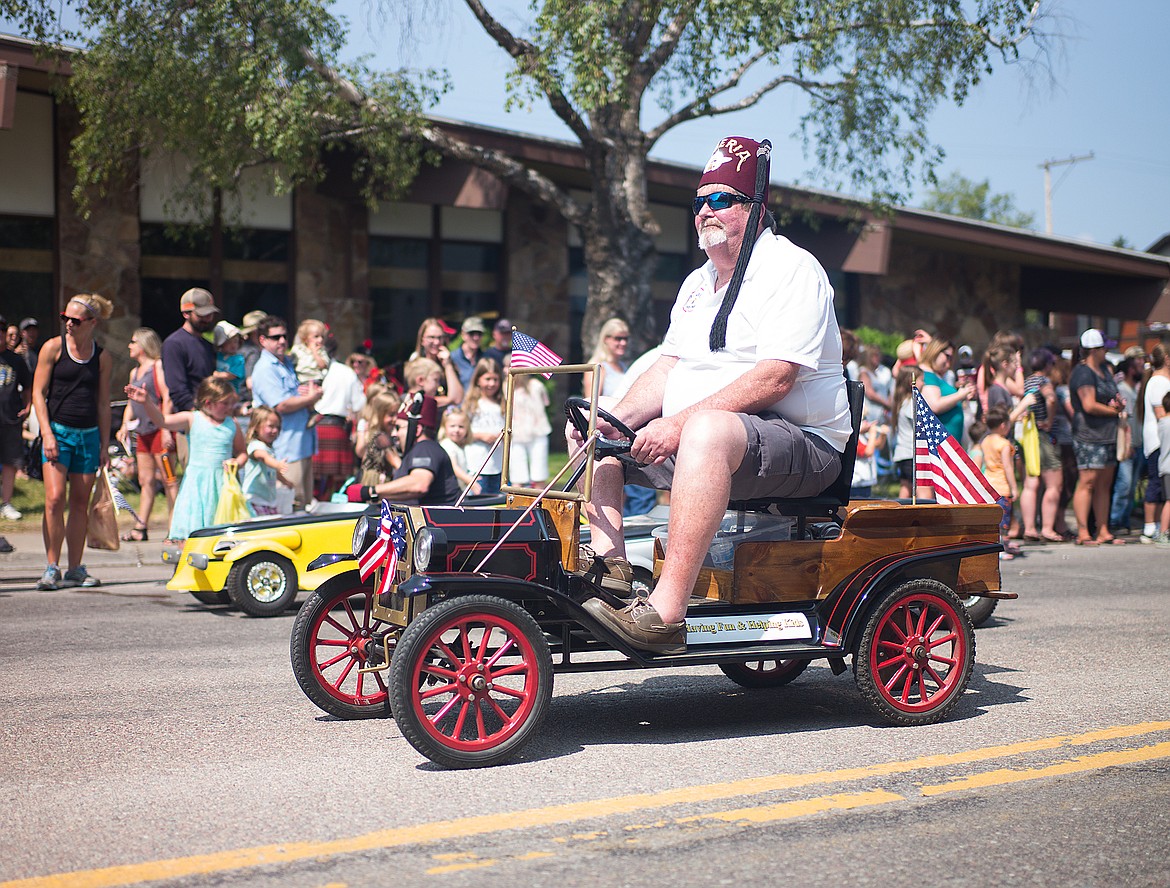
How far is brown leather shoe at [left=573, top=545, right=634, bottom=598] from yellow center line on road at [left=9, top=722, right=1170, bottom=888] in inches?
37.1

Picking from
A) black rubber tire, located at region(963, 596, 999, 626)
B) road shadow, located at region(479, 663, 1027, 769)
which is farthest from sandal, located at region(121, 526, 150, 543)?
black rubber tire, located at region(963, 596, 999, 626)

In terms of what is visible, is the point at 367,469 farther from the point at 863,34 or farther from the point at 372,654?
the point at 863,34

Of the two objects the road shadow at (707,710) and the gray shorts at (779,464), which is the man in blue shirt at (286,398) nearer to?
the road shadow at (707,710)

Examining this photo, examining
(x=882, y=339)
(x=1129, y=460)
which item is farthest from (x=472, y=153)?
(x=882, y=339)

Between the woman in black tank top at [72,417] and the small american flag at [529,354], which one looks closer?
the small american flag at [529,354]

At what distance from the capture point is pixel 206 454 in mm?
9641

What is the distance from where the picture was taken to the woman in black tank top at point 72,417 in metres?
8.97

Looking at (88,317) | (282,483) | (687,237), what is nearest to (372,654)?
(88,317)

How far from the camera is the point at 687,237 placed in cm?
2141

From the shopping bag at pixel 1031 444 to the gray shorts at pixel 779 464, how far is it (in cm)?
867

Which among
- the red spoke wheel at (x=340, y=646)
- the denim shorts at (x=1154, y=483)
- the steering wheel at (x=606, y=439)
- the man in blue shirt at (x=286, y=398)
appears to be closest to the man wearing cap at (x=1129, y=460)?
the denim shorts at (x=1154, y=483)

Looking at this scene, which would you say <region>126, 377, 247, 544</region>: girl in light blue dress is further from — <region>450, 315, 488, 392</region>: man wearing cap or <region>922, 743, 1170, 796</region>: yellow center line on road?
<region>922, 743, 1170, 796</region>: yellow center line on road

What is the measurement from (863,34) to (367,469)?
9.13m

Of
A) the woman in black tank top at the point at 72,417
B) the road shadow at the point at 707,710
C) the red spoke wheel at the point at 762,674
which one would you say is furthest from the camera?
the woman in black tank top at the point at 72,417
